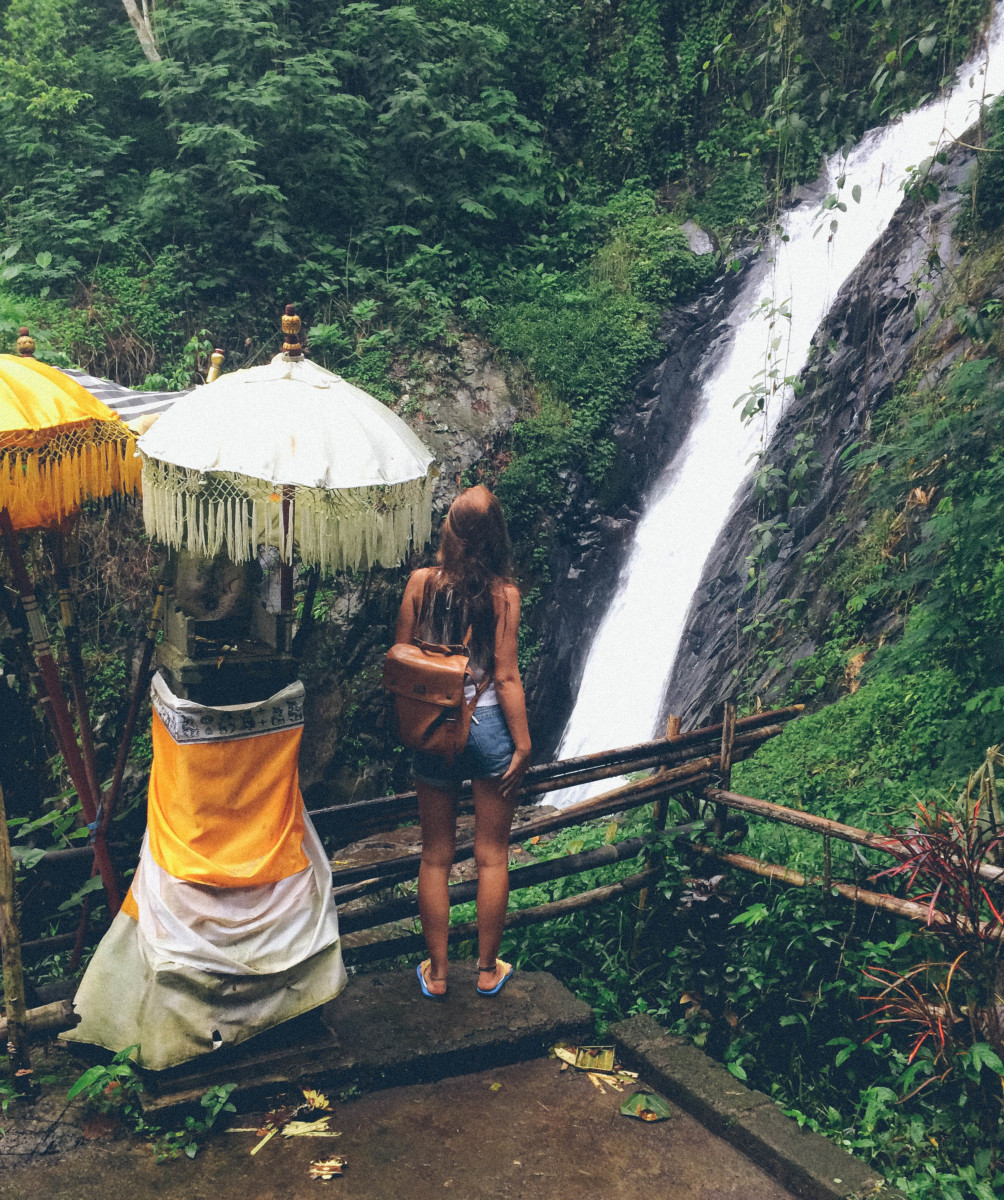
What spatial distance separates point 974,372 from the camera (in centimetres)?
517

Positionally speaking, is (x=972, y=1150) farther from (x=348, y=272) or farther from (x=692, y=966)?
(x=348, y=272)

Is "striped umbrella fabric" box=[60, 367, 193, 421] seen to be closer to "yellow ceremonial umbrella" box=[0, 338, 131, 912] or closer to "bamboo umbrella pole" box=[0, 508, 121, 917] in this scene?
"yellow ceremonial umbrella" box=[0, 338, 131, 912]

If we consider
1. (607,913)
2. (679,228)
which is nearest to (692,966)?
(607,913)

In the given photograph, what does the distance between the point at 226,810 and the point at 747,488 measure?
6.88 metres

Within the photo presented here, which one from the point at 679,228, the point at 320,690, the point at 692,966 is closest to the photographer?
the point at 692,966

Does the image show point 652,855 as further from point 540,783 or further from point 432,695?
point 432,695

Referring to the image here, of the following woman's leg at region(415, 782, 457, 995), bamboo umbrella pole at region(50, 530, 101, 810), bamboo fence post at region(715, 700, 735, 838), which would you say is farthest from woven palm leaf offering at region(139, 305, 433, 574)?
bamboo fence post at region(715, 700, 735, 838)

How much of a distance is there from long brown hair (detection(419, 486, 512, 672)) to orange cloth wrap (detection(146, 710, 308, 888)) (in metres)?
0.71

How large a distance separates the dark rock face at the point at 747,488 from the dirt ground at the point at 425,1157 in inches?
181

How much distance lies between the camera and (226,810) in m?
3.35

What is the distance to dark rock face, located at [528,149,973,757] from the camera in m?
8.02

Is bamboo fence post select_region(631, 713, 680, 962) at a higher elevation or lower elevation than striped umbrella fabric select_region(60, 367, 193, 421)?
lower

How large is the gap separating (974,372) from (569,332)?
612 cm

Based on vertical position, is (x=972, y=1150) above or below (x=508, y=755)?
below
